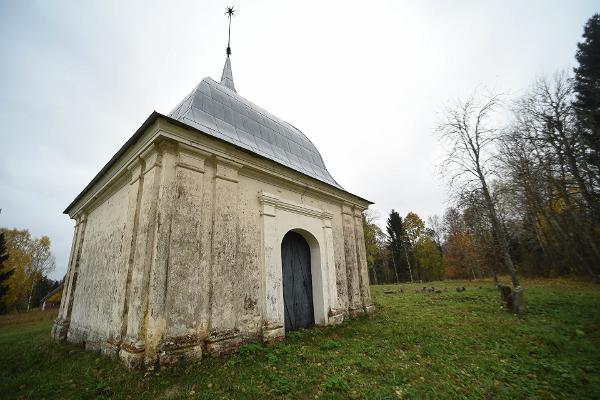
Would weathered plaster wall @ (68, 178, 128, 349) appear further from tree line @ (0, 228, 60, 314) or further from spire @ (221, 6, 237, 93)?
tree line @ (0, 228, 60, 314)

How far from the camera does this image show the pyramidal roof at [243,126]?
609 centimetres

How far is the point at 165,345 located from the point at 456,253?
34.8m

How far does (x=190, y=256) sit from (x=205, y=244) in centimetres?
35

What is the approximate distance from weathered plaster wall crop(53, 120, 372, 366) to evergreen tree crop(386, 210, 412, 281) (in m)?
29.9

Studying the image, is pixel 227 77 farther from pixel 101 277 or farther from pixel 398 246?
pixel 398 246

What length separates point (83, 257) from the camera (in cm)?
770

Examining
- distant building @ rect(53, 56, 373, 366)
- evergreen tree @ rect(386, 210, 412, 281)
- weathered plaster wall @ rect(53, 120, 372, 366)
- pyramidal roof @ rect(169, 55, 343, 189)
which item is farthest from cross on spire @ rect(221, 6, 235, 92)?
evergreen tree @ rect(386, 210, 412, 281)

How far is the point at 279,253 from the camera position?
19.7 feet

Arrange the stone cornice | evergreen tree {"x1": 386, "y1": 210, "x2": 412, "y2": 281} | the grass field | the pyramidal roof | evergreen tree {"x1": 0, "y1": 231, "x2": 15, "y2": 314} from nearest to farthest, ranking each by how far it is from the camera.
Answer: the grass field < the stone cornice < the pyramidal roof < evergreen tree {"x1": 0, "y1": 231, "x2": 15, "y2": 314} < evergreen tree {"x1": 386, "y1": 210, "x2": 412, "y2": 281}

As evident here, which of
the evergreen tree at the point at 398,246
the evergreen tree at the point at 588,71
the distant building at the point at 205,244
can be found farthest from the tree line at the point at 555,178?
Answer: the evergreen tree at the point at 398,246

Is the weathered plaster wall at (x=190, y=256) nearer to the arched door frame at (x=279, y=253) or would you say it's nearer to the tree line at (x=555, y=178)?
the arched door frame at (x=279, y=253)

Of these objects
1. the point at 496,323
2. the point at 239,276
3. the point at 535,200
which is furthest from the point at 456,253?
the point at 239,276

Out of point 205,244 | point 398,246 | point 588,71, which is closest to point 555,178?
point 588,71

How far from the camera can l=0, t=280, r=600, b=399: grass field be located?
3.20 m
